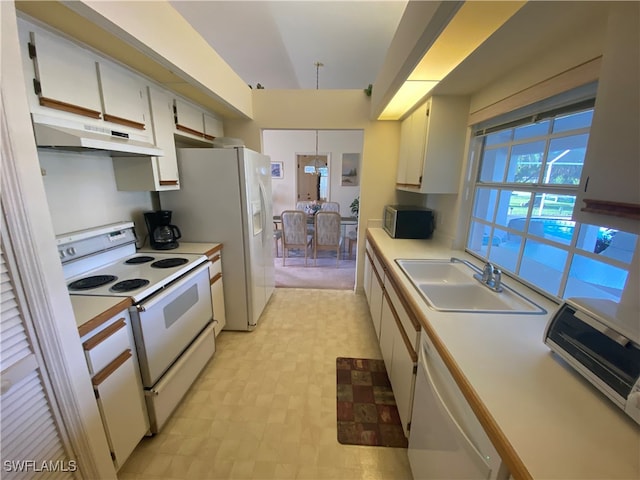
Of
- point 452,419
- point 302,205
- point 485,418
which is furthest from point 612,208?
point 302,205

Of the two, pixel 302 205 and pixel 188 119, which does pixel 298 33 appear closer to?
pixel 188 119

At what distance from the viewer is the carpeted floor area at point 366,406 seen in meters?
1.50

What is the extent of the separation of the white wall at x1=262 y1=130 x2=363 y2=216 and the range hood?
16.1 ft

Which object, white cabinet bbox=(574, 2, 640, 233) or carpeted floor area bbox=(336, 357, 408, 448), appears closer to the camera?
white cabinet bbox=(574, 2, 640, 233)

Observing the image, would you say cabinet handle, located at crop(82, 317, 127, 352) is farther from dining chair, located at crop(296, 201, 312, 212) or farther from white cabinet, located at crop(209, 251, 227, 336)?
dining chair, located at crop(296, 201, 312, 212)

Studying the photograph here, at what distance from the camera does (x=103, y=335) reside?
3.71 ft

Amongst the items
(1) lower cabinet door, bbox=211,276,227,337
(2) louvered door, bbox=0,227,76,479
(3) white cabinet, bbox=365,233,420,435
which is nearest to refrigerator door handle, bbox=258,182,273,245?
(1) lower cabinet door, bbox=211,276,227,337

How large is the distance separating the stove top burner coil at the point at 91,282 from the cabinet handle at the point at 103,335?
0.36 meters

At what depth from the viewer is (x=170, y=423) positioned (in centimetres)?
159

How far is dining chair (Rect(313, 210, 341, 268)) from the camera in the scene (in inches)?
163

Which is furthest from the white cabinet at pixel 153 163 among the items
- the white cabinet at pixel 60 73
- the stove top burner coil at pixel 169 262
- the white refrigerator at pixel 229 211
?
the stove top burner coil at pixel 169 262

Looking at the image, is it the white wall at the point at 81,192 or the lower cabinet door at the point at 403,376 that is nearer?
the lower cabinet door at the point at 403,376

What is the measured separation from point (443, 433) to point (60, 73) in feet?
7.54

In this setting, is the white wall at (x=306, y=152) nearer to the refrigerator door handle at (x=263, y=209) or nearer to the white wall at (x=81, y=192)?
the refrigerator door handle at (x=263, y=209)
